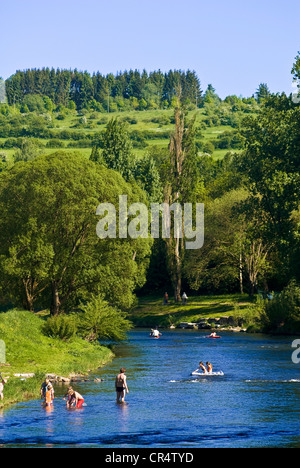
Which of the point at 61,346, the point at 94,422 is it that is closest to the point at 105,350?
the point at 61,346

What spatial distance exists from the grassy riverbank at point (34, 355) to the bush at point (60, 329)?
0.53 meters

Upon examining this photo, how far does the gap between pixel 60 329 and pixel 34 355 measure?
814 cm

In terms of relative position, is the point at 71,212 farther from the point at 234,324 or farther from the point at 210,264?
the point at 210,264

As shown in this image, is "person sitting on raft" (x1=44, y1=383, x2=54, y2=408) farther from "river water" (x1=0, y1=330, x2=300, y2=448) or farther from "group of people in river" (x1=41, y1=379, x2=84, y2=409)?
"river water" (x1=0, y1=330, x2=300, y2=448)

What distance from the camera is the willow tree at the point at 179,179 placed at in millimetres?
99000

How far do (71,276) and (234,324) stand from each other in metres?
25.1

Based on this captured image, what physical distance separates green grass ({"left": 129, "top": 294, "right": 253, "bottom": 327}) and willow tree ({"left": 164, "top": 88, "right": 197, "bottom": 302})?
3.98 m

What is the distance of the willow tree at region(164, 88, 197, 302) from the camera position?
99.0m

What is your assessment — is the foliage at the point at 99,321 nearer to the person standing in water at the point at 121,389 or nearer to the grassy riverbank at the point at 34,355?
the grassy riverbank at the point at 34,355

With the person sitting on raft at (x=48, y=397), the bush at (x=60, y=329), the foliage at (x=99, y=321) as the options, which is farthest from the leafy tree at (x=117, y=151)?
the person sitting on raft at (x=48, y=397)

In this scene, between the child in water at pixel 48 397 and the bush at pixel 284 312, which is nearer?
the child in water at pixel 48 397

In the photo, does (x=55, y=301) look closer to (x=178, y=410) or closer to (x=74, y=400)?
(x=74, y=400)

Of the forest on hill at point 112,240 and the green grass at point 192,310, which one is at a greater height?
the forest on hill at point 112,240

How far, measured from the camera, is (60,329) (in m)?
58.0
